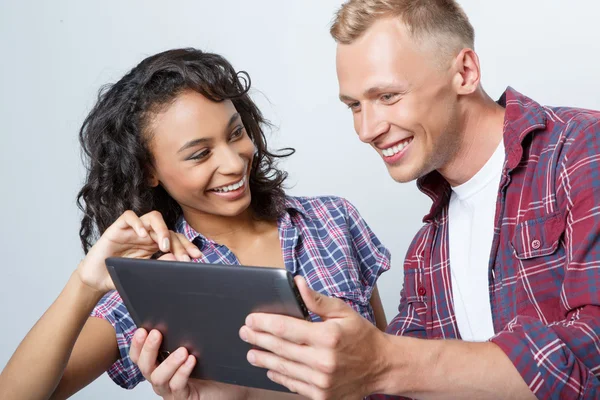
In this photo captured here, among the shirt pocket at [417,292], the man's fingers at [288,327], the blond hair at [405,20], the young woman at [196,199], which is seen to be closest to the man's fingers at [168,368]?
the young woman at [196,199]

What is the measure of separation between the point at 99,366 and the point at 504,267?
1124 millimetres

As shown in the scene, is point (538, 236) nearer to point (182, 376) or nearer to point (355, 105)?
point (355, 105)

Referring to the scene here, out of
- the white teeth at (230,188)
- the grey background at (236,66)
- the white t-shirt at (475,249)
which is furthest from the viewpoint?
the grey background at (236,66)

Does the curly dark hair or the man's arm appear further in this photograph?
the curly dark hair

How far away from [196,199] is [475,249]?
0.82m

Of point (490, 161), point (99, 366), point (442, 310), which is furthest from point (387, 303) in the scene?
point (99, 366)

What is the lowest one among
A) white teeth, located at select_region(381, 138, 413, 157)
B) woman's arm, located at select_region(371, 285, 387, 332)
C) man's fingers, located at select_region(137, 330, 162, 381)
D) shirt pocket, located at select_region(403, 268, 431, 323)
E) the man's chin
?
woman's arm, located at select_region(371, 285, 387, 332)

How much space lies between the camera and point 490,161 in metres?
2.10

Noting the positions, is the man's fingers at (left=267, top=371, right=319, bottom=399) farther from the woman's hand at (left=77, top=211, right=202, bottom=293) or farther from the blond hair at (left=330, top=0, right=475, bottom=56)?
the blond hair at (left=330, top=0, right=475, bottom=56)

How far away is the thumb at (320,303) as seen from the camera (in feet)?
4.64

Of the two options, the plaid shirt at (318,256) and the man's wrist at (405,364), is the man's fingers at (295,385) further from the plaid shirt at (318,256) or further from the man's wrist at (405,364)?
the plaid shirt at (318,256)

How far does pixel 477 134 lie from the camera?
83.5 inches

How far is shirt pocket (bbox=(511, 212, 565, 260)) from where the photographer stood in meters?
1.82

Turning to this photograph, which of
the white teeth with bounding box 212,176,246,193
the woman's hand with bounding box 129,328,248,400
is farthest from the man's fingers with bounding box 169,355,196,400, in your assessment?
the white teeth with bounding box 212,176,246,193
